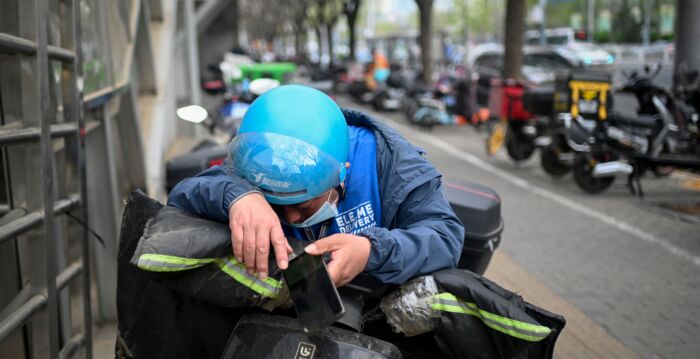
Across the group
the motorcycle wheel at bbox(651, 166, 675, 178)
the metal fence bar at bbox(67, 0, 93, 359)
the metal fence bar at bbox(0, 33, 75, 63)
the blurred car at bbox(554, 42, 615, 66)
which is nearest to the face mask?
the metal fence bar at bbox(0, 33, 75, 63)

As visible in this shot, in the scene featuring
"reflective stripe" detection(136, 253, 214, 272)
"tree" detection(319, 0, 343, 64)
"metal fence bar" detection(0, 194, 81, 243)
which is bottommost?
"metal fence bar" detection(0, 194, 81, 243)

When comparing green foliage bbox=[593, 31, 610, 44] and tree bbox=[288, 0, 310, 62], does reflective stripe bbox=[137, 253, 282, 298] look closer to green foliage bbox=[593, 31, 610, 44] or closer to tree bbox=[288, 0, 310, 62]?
green foliage bbox=[593, 31, 610, 44]

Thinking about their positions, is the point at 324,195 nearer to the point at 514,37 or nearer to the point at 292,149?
the point at 292,149

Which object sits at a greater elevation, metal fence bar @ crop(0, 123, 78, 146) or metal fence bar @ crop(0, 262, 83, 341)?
metal fence bar @ crop(0, 123, 78, 146)

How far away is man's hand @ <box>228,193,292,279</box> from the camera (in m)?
1.62

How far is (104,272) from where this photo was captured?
14.1 feet

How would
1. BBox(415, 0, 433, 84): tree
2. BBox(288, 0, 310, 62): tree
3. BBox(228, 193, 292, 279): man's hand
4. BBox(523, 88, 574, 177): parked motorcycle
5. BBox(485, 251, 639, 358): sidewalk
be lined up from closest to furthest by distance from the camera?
BBox(228, 193, 292, 279): man's hand
BBox(485, 251, 639, 358): sidewalk
BBox(523, 88, 574, 177): parked motorcycle
BBox(415, 0, 433, 84): tree
BBox(288, 0, 310, 62): tree

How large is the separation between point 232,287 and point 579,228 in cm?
570

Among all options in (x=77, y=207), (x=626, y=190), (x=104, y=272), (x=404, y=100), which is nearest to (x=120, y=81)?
(x=104, y=272)

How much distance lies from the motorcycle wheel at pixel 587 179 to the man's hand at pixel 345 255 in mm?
7124

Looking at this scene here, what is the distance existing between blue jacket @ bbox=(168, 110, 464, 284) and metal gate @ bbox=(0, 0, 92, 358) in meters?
0.82

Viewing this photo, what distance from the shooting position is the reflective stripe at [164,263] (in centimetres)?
164

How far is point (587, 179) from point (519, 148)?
7.22ft

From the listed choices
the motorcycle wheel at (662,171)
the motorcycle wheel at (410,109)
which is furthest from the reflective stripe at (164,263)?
the motorcycle wheel at (410,109)
